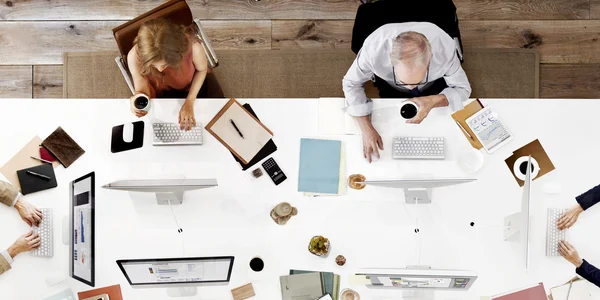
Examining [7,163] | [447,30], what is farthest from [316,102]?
[7,163]

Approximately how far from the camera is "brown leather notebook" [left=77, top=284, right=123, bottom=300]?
248 centimetres

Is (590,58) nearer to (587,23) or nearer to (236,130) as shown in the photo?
(587,23)

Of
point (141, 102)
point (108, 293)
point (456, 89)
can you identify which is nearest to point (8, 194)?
point (108, 293)

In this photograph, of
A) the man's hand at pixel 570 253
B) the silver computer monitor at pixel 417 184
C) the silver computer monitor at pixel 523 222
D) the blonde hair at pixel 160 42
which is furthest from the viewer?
the man's hand at pixel 570 253

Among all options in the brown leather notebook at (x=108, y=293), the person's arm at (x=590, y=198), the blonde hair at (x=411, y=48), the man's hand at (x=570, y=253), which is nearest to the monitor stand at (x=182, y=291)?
the brown leather notebook at (x=108, y=293)

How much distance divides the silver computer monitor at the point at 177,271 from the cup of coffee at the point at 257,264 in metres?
0.16

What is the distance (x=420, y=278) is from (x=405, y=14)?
3.92 feet

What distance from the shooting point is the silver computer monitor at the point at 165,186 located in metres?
2.23

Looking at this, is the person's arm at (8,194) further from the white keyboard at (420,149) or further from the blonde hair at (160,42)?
the white keyboard at (420,149)

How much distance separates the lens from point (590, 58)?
322 centimetres

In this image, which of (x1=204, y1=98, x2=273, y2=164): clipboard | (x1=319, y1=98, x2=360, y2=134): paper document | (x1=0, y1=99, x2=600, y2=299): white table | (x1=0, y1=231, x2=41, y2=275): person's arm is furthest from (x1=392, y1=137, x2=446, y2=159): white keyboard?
(x1=0, y1=231, x2=41, y2=275): person's arm

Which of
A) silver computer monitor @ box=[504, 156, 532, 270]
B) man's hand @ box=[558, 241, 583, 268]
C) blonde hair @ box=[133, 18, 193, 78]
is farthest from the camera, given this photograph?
man's hand @ box=[558, 241, 583, 268]

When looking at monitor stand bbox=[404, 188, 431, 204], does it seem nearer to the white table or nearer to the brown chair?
the white table

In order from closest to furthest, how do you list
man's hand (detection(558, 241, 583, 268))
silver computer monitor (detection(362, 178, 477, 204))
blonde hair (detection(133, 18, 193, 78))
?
silver computer monitor (detection(362, 178, 477, 204)) → blonde hair (detection(133, 18, 193, 78)) → man's hand (detection(558, 241, 583, 268))
